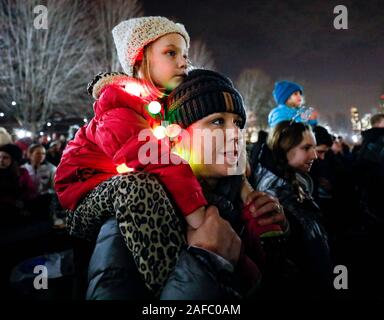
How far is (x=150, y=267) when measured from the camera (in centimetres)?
144

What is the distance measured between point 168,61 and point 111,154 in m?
0.78

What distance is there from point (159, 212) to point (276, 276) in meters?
0.95

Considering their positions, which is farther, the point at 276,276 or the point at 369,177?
A: the point at 369,177

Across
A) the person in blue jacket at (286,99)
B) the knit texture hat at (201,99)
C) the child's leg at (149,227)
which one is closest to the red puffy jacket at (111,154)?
the child's leg at (149,227)

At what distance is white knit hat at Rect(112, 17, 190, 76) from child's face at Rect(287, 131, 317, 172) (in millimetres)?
1725

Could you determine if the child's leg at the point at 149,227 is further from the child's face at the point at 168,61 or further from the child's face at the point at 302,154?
the child's face at the point at 302,154

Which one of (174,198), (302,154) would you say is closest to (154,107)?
(174,198)

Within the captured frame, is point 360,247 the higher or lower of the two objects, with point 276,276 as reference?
lower

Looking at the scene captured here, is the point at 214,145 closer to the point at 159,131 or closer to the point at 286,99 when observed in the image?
the point at 159,131

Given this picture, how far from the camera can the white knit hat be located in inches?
89.7

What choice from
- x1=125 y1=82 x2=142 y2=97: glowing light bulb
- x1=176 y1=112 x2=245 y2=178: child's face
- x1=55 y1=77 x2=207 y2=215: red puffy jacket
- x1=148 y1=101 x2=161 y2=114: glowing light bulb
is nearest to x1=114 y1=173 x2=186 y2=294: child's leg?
x1=55 y1=77 x2=207 y2=215: red puffy jacket

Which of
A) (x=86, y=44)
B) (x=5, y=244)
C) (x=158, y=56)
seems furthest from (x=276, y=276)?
(x=86, y=44)

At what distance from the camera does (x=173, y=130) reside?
2020mm
